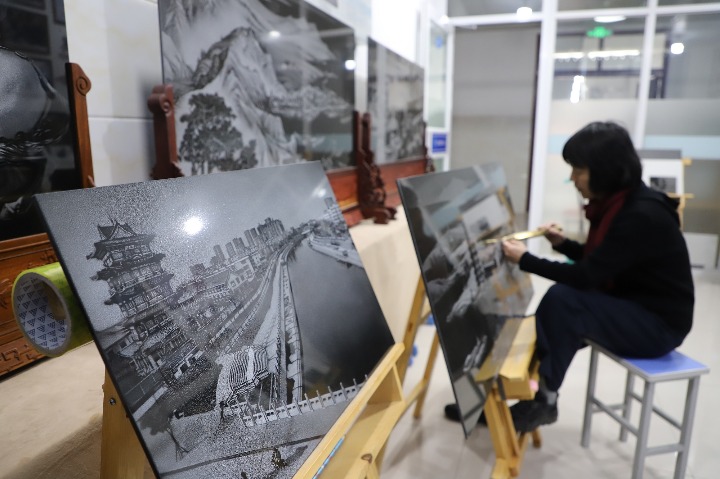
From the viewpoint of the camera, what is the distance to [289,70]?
2.06 meters

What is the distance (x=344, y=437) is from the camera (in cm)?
102

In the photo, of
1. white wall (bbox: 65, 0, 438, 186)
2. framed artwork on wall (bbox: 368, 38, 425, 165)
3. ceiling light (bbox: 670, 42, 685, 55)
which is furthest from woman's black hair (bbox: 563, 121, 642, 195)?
ceiling light (bbox: 670, 42, 685, 55)

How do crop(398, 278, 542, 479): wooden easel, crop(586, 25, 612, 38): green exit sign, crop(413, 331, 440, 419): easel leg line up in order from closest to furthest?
crop(398, 278, 542, 479): wooden easel
crop(413, 331, 440, 419): easel leg
crop(586, 25, 612, 38): green exit sign

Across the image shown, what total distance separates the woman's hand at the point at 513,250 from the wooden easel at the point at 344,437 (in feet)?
3.17

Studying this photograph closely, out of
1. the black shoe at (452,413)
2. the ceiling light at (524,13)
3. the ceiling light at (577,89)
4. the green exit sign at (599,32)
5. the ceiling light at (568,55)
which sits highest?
the ceiling light at (524,13)

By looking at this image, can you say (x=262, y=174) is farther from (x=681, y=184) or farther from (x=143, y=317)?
(x=681, y=184)

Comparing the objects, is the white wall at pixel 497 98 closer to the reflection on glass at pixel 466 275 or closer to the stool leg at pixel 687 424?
the reflection on glass at pixel 466 275

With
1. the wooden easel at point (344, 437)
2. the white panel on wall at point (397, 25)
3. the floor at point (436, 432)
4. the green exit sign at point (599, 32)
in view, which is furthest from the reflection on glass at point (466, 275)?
the green exit sign at point (599, 32)

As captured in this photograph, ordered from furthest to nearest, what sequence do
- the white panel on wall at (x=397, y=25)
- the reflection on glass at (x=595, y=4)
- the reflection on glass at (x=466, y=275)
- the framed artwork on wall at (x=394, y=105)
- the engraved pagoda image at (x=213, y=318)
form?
the reflection on glass at (x=595, y=4) < the white panel on wall at (x=397, y=25) < the framed artwork on wall at (x=394, y=105) < the reflection on glass at (x=466, y=275) < the engraved pagoda image at (x=213, y=318)

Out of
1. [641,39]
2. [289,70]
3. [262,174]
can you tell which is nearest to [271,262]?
[262,174]

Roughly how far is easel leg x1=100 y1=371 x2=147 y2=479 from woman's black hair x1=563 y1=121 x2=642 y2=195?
176cm

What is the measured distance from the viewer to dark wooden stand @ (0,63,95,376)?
1.04m

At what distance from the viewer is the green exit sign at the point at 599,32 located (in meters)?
5.02

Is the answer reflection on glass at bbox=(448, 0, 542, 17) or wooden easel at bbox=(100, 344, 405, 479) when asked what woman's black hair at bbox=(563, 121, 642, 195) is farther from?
reflection on glass at bbox=(448, 0, 542, 17)
